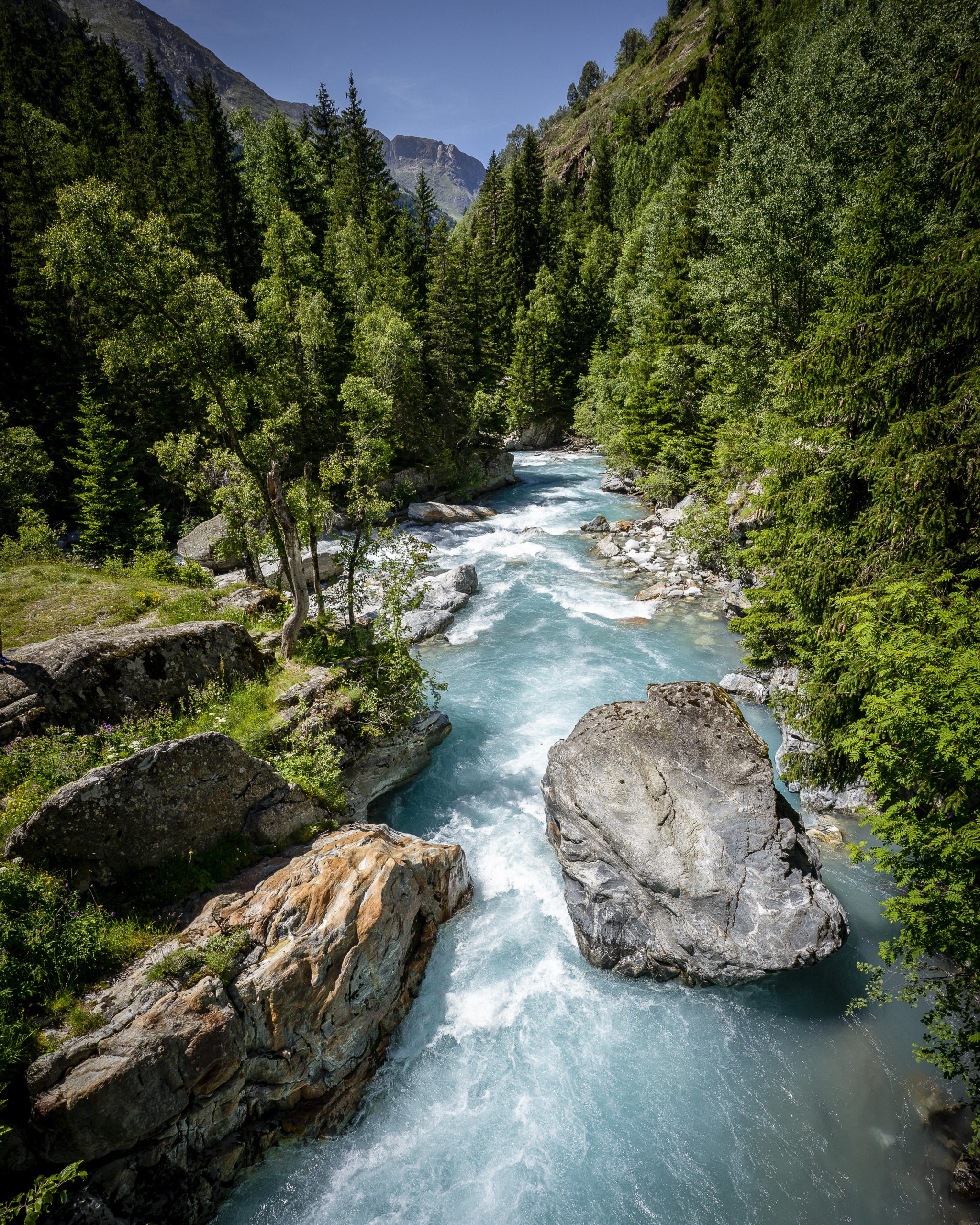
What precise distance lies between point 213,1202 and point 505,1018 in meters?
4.32

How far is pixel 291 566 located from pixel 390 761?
202 inches

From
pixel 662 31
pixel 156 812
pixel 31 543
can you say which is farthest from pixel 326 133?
pixel 662 31

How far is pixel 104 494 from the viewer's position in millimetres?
20219

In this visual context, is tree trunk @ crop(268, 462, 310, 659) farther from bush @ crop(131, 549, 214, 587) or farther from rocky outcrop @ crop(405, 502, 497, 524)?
rocky outcrop @ crop(405, 502, 497, 524)

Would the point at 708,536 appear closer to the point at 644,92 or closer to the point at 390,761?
the point at 390,761

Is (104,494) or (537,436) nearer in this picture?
(104,494)

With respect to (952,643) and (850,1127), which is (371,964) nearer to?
(850,1127)

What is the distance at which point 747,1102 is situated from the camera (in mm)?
7527

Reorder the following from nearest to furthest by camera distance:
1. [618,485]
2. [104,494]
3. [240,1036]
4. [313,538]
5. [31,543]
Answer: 1. [240,1036]
2. [313,538]
3. [31,543]
4. [104,494]
5. [618,485]

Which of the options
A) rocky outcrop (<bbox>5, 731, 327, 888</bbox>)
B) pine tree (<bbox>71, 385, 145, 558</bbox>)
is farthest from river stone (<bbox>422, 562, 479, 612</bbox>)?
rocky outcrop (<bbox>5, 731, 327, 888</bbox>)

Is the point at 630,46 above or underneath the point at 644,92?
above

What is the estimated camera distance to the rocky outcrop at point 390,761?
11234 mm

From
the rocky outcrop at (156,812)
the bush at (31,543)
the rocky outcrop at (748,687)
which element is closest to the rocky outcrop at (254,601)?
the bush at (31,543)

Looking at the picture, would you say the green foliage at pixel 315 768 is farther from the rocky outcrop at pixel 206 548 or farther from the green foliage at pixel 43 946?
the rocky outcrop at pixel 206 548
